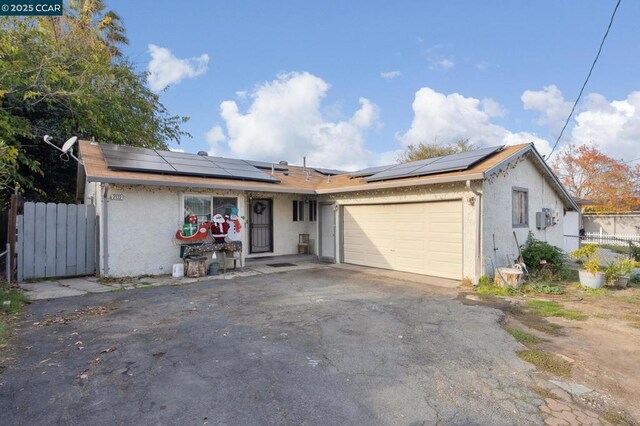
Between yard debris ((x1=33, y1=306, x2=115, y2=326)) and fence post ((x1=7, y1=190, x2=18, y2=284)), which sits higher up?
fence post ((x1=7, y1=190, x2=18, y2=284))

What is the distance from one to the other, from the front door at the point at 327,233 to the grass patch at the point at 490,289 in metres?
5.45

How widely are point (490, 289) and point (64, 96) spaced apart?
14702mm

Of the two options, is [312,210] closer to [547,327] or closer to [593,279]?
[593,279]

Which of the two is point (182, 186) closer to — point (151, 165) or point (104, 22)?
point (151, 165)

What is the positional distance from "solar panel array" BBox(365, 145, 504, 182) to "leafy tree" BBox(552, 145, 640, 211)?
20.5 meters

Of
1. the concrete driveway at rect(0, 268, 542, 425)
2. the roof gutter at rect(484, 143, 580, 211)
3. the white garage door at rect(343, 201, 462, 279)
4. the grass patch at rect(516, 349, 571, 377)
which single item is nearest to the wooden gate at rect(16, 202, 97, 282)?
the concrete driveway at rect(0, 268, 542, 425)

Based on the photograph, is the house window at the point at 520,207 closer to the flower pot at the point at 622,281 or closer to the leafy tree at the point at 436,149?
the flower pot at the point at 622,281

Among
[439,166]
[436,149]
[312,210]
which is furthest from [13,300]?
[436,149]

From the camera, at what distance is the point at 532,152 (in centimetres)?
971

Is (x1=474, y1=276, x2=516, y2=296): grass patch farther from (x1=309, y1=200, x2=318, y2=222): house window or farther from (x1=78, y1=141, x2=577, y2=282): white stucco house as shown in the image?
(x1=309, y1=200, x2=318, y2=222): house window

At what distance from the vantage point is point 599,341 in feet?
15.1

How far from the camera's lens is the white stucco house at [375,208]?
→ 859 centimetres

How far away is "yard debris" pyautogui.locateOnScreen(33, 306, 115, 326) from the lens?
5238 mm

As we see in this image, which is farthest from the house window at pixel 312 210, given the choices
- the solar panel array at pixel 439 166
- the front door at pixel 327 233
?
the solar panel array at pixel 439 166
